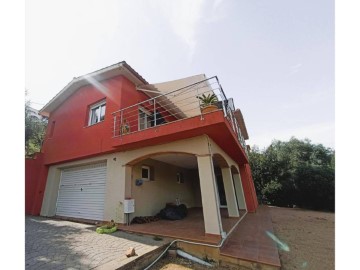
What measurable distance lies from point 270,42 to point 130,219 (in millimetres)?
9432

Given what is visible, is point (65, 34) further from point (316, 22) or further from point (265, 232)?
point (265, 232)

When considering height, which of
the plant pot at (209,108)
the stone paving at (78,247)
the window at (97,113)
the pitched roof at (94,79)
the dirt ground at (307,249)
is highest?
the pitched roof at (94,79)

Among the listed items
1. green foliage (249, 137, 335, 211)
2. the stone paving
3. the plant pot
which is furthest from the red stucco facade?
green foliage (249, 137, 335, 211)

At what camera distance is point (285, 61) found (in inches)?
259

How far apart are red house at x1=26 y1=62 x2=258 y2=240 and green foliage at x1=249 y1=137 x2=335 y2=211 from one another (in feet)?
31.9

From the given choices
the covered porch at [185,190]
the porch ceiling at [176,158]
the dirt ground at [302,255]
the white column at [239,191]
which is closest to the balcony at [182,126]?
the covered porch at [185,190]

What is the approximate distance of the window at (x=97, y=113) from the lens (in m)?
11.7

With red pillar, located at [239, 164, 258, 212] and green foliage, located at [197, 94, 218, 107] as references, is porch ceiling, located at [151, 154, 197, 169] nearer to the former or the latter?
green foliage, located at [197, 94, 218, 107]

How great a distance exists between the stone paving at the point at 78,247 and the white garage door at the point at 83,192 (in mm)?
2226

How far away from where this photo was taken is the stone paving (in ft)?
15.7

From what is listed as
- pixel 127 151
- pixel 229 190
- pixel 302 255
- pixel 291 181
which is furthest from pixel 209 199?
pixel 291 181

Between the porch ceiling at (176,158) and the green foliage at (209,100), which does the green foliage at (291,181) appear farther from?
the green foliage at (209,100)
